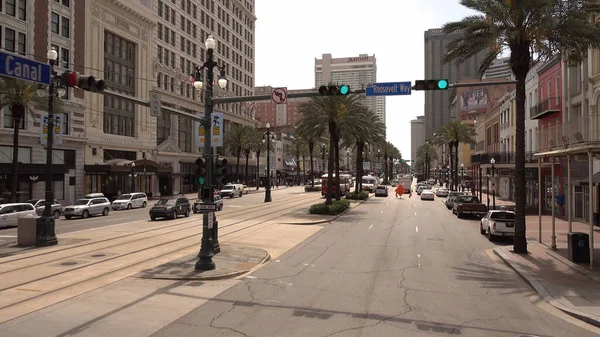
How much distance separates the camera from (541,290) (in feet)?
41.2

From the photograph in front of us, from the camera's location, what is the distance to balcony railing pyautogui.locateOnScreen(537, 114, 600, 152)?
17.2m

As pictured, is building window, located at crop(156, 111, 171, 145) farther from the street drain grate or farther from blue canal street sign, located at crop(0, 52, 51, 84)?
blue canal street sign, located at crop(0, 52, 51, 84)

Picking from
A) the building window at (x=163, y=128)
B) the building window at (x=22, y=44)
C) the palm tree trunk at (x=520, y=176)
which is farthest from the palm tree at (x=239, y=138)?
the palm tree trunk at (x=520, y=176)

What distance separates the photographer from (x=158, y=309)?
34.9 ft

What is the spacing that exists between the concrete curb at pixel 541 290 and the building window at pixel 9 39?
145ft

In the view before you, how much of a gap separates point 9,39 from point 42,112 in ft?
23.1

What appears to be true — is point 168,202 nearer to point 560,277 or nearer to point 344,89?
point 344,89

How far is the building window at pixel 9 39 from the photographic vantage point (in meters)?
41.6

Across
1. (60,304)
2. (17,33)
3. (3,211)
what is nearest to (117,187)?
(17,33)

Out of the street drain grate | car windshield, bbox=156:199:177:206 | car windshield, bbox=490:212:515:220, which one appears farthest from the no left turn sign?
car windshield, bbox=156:199:177:206

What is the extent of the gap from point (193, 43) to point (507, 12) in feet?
217

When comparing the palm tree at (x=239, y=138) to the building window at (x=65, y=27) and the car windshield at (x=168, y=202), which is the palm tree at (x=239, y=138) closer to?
the building window at (x=65, y=27)

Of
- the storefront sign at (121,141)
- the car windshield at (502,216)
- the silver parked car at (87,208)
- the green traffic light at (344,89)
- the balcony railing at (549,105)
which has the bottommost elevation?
the silver parked car at (87,208)

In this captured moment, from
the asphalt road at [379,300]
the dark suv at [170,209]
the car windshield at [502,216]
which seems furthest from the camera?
the dark suv at [170,209]
